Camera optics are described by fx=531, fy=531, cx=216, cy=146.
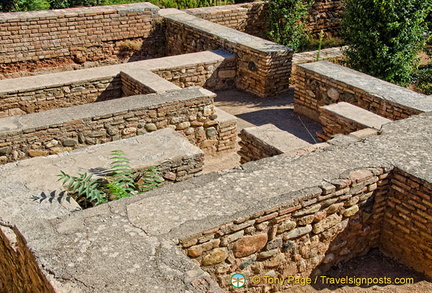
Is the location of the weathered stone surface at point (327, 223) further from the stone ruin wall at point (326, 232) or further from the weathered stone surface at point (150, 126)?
the weathered stone surface at point (150, 126)

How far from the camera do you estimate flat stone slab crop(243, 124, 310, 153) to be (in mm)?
5176

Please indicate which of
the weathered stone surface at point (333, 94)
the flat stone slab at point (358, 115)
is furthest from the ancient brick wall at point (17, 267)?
the weathered stone surface at point (333, 94)

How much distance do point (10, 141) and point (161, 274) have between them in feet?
10.2

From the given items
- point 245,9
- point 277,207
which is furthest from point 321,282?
point 245,9

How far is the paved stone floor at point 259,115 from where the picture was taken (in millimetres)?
6770

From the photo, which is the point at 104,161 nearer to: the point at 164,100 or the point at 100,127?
the point at 100,127

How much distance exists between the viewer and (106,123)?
5902mm

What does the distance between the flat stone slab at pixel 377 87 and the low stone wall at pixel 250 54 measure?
880 mm

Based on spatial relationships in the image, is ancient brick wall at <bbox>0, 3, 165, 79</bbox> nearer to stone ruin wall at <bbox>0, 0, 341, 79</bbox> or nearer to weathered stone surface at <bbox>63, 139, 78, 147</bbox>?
stone ruin wall at <bbox>0, 0, 341, 79</bbox>

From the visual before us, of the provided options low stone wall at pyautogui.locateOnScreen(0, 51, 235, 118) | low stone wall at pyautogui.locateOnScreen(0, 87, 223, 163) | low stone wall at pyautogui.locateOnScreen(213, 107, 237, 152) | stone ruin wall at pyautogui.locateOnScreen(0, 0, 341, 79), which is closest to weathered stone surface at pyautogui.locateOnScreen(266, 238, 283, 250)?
low stone wall at pyautogui.locateOnScreen(0, 87, 223, 163)

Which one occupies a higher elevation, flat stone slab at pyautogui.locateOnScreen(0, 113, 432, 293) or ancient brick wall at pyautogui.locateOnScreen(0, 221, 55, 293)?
flat stone slab at pyautogui.locateOnScreen(0, 113, 432, 293)

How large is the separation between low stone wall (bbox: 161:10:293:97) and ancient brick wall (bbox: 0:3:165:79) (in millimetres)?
1034

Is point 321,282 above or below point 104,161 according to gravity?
below

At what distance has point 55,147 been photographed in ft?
18.7
